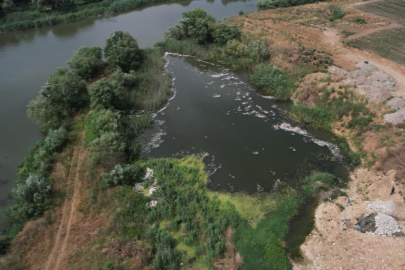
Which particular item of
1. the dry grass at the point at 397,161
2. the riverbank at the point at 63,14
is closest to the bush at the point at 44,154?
the dry grass at the point at 397,161

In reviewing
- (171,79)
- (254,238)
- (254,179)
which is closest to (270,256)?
(254,238)

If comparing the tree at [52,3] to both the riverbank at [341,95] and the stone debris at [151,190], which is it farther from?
the stone debris at [151,190]

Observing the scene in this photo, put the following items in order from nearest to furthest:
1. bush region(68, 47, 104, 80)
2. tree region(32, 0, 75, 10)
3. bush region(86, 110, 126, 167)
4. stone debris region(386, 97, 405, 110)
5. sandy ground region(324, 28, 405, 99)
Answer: bush region(86, 110, 126, 167), stone debris region(386, 97, 405, 110), sandy ground region(324, 28, 405, 99), bush region(68, 47, 104, 80), tree region(32, 0, 75, 10)

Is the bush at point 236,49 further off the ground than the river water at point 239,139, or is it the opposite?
the bush at point 236,49

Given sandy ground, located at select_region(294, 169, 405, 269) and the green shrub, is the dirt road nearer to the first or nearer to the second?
sandy ground, located at select_region(294, 169, 405, 269)

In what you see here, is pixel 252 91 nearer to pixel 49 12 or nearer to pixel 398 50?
pixel 398 50

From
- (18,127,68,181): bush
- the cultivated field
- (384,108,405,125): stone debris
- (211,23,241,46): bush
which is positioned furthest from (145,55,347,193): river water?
the cultivated field

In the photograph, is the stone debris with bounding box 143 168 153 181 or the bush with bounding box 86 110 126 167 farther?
the bush with bounding box 86 110 126 167
